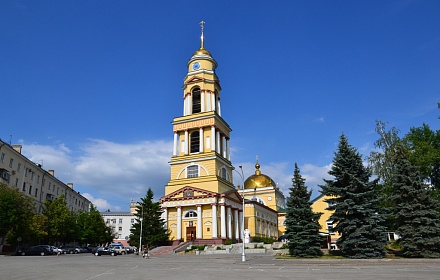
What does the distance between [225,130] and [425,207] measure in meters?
37.0

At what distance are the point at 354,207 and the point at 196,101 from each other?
127ft

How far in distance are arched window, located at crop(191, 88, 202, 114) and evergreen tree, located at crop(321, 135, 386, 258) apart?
110 feet

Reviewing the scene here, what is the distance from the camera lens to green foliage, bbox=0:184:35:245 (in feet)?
129

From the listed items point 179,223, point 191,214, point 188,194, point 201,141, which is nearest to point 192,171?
point 188,194

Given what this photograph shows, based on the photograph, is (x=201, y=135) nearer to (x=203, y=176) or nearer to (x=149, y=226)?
(x=203, y=176)

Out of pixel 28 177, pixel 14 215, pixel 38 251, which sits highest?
pixel 28 177

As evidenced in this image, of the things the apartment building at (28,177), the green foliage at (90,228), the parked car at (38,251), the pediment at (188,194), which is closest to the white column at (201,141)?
the pediment at (188,194)

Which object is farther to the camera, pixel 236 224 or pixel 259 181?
pixel 259 181

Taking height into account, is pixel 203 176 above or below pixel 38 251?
above

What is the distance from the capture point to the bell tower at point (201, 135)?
53.0 meters

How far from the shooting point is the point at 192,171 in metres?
54.1

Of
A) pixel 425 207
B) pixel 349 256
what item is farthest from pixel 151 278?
pixel 425 207

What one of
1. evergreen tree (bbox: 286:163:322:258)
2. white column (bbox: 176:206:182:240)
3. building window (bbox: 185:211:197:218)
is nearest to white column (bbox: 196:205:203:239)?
building window (bbox: 185:211:197:218)

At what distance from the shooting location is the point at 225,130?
59688mm
